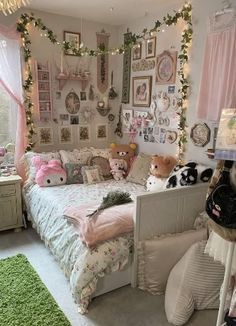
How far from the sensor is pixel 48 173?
3.08 metres

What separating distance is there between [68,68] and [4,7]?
2067 mm

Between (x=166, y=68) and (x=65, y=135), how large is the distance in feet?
5.03

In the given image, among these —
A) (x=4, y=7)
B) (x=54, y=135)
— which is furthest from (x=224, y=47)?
(x=54, y=135)

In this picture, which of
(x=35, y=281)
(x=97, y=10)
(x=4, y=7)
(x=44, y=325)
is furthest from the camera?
(x=97, y=10)

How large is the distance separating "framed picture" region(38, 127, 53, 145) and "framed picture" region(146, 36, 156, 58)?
1.55 m

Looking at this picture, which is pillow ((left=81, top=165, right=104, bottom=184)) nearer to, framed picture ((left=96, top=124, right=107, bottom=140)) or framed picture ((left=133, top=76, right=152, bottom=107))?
framed picture ((left=96, top=124, right=107, bottom=140))

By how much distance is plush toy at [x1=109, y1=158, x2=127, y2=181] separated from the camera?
11.1 feet

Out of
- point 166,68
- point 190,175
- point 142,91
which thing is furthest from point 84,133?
point 190,175

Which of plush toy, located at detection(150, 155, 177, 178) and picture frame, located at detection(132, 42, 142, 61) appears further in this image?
picture frame, located at detection(132, 42, 142, 61)

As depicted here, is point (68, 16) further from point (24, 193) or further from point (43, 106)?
point (24, 193)

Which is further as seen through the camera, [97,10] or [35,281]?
[97,10]

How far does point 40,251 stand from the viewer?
2.77 metres

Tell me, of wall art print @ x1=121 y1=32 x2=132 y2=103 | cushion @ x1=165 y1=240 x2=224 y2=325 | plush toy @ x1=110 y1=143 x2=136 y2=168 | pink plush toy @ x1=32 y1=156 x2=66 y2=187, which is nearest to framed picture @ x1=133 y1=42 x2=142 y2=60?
wall art print @ x1=121 y1=32 x2=132 y2=103

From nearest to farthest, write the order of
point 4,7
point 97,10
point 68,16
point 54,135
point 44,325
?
point 4,7, point 44,325, point 97,10, point 68,16, point 54,135
